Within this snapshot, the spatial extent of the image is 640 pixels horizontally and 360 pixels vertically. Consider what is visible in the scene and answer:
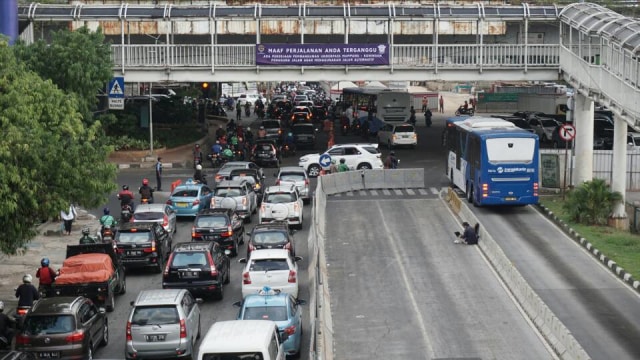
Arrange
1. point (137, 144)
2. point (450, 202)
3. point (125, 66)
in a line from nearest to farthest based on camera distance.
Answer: point (450, 202), point (125, 66), point (137, 144)

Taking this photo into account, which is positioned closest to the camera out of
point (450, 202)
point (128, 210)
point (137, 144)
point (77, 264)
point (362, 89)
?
point (77, 264)

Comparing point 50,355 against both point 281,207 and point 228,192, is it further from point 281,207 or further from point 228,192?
point 228,192

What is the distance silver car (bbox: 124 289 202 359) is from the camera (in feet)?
77.6

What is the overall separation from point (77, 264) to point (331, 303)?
653cm

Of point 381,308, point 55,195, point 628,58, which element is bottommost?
point 381,308

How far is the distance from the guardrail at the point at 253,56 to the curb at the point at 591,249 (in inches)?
512

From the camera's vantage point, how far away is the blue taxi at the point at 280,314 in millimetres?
23859

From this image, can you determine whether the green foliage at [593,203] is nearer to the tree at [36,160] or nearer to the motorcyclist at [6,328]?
the tree at [36,160]

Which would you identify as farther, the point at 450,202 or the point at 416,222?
the point at 450,202

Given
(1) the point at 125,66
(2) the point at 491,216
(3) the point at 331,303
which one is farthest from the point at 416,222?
(1) the point at 125,66

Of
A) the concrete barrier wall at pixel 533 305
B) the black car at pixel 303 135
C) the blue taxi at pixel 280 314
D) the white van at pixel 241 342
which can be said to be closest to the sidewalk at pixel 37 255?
the blue taxi at pixel 280 314

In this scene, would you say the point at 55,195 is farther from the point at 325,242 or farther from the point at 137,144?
the point at 137,144

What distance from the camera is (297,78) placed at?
55125mm

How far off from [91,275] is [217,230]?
7.47m
